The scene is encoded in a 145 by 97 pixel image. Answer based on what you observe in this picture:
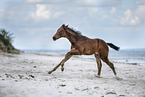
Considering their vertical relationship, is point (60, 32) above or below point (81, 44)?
above

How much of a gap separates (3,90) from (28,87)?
2.32ft

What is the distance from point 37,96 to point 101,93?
6.05 feet

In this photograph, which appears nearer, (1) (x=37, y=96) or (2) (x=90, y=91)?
(1) (x=37, y=96)

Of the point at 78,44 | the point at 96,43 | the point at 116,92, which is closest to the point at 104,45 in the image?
the point at 96,43

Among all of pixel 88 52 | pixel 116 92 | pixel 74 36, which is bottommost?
pixel 116 92

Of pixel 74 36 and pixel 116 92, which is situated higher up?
pixel 74 36

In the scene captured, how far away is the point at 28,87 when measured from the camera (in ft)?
16.8

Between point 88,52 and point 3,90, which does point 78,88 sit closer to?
point 3,90

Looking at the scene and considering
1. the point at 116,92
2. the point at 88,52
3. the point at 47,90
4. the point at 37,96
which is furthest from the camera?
the point at 88,52

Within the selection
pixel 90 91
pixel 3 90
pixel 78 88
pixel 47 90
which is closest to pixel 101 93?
pixel 90 91

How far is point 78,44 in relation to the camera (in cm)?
796

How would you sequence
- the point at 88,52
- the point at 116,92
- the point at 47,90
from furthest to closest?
the point at 88,52 → the point at 116,92 → the point at 47,90

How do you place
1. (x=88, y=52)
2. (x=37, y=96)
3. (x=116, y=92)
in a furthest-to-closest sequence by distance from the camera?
(x=88, y=52) < (x=116, y=92) < (x=37, y=96)

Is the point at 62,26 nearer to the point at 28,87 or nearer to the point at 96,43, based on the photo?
the point at 96,43
